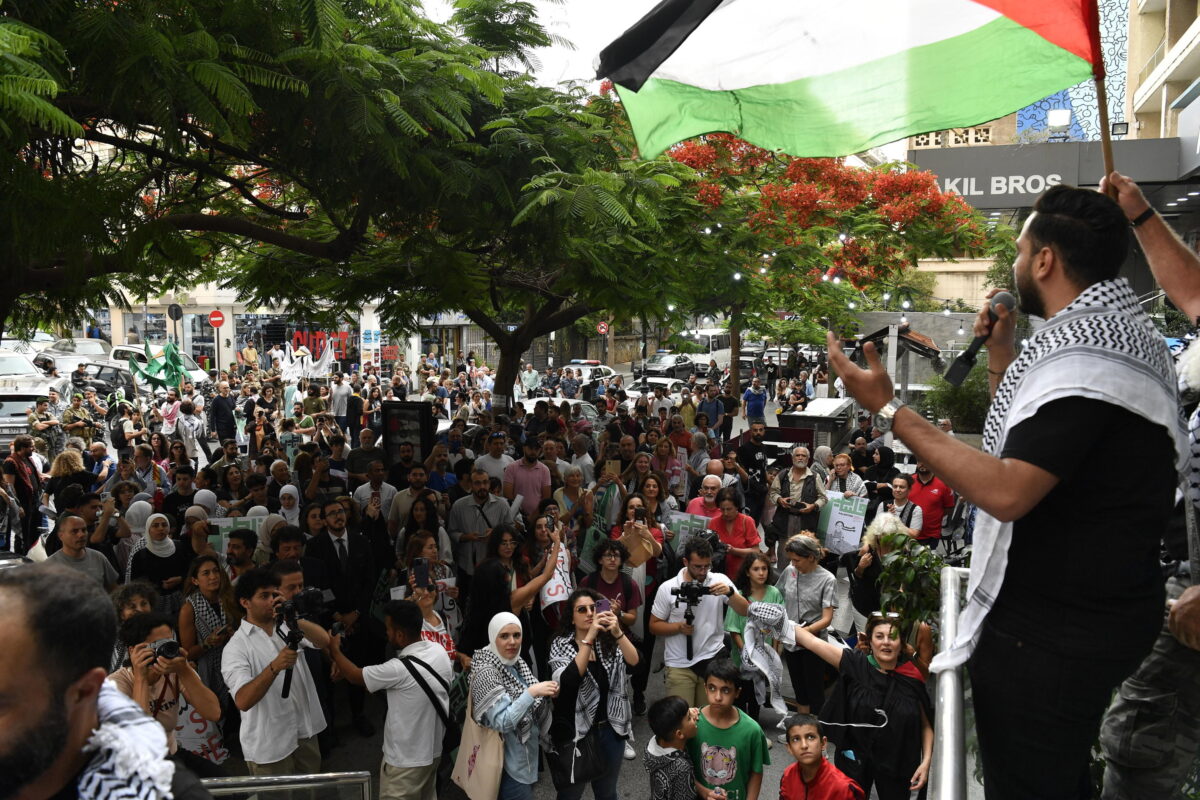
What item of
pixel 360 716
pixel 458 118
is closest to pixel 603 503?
pixel 360 716

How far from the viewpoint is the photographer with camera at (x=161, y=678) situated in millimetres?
4449

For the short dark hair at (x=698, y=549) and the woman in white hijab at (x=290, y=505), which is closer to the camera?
the short dark hair at (x=698, y=549)

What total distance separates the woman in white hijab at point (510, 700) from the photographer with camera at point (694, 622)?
67.0 inches

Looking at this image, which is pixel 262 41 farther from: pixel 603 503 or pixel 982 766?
pixel 982 766

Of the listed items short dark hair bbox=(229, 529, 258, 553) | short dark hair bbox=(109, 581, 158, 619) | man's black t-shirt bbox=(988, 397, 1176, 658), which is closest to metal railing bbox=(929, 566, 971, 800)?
man's black t-shirt bbox=(988, 397, 1176, 658)

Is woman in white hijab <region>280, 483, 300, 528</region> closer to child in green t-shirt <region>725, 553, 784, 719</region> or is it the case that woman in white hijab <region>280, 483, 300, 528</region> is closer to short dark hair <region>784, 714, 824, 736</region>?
child in green t-shirt <region>725, 553, 784, 719</region>

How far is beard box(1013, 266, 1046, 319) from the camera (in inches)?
91.7

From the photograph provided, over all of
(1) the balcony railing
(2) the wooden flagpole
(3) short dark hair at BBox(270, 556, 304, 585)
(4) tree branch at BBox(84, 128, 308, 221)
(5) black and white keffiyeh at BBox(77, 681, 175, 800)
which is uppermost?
(1) the balcony railing

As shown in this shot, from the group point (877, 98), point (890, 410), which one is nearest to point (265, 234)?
point (877, 98)

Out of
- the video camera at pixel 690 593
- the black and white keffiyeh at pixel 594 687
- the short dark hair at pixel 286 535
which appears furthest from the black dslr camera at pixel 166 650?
the video camera at pixel 690 593

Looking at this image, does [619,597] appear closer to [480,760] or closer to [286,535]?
[480,760]

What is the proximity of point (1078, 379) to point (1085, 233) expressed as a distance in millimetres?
420

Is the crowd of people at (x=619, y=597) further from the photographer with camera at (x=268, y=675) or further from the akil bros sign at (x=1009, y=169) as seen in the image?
the akil bros sign at (x=1009, y=169)

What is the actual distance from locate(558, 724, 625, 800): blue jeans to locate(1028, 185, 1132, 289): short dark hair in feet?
15.1
